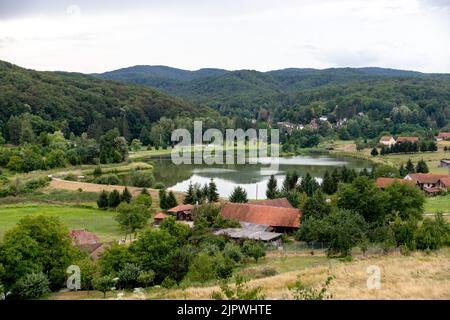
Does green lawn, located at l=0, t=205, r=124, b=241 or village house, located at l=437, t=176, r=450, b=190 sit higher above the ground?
village house, located at l=437, t=176, r=450, b=190

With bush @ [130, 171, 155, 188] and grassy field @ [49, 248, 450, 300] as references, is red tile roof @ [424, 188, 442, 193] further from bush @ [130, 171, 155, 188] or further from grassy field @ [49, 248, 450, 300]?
grassy field @ [49, 248, 450, 300]

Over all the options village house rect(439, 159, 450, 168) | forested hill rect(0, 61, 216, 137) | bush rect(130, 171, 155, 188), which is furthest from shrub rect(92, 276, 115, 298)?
forested hill rect(0, 61, 216, 137)

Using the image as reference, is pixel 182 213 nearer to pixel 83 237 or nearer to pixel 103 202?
pixel 103 202

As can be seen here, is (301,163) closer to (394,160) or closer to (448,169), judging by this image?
(394,160)

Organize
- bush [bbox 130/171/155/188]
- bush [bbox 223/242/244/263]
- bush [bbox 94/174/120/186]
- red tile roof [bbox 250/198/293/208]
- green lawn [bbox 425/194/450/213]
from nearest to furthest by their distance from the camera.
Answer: bush [bbox 223/242/244/263]
green lawn [bbox 425/194/450/213]
red tile roof [bbox 250/198/293/208]
bush [bbox 130/171/155/188]
bush [bbox 94/174/120/186]

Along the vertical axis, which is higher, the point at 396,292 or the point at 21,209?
the point at 396,292

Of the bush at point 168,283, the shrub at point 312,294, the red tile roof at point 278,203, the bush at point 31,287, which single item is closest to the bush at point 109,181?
the red tile roof at point 278,203
